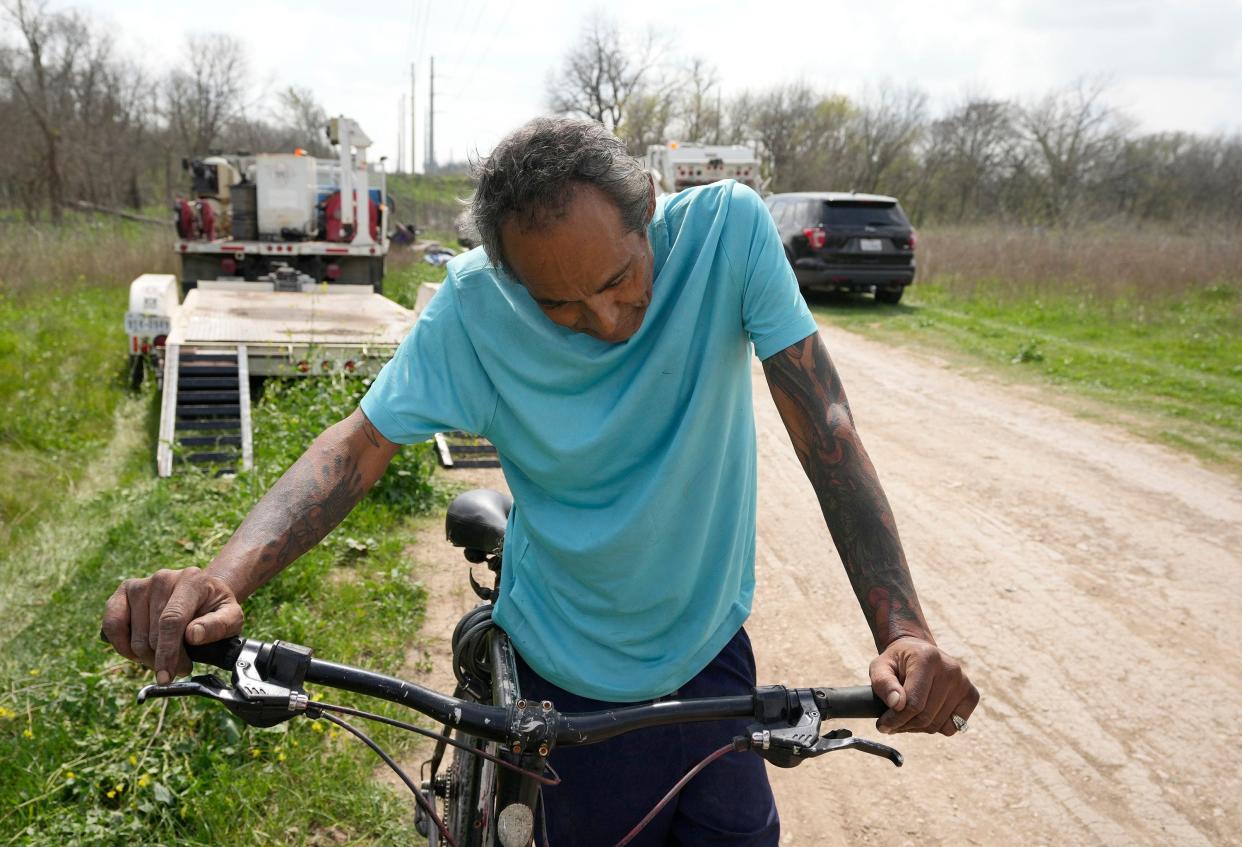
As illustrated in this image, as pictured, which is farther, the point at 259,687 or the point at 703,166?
the point at 703,166

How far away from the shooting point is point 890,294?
627 inches

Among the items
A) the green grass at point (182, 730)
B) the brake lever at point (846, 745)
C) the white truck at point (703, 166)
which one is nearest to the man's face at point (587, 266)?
A: the brake lever at point (846, 745)

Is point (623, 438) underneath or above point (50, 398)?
above

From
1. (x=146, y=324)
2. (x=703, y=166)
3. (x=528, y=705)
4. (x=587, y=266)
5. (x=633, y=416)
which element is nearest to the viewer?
A: (x=528, y=705)

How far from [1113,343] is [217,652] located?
12.1 metres

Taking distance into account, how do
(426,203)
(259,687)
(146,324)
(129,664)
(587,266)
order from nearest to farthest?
(259,687) < (587,266) < (129,664) < (146,324) < (426,203)

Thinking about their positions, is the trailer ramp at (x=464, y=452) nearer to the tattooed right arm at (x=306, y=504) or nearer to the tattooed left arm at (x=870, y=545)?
the tattooed right arm at (x=306, y=504)

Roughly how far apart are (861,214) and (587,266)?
1489 cm

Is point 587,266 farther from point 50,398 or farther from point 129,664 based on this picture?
point 50,398

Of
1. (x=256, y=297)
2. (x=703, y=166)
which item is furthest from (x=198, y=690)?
(x=703, y=166)

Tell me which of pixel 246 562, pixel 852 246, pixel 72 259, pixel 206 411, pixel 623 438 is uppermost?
pixel 852 246

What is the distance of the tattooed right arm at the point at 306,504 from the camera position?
1.76 meters

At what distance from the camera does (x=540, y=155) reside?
5.43 feet

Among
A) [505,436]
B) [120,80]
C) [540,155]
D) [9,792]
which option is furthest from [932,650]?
[120,80]
